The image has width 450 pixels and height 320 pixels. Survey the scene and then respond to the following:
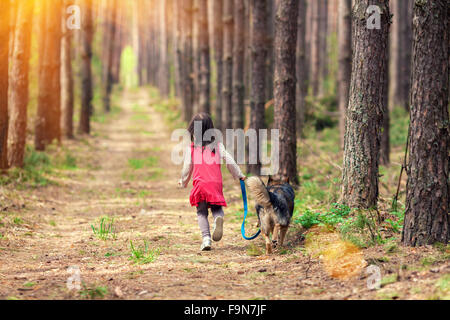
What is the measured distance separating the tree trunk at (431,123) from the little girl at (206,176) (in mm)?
2385

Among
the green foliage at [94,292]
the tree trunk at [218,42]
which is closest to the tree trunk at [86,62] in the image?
the tree trunk at [218,42]

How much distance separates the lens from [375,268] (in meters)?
5.02

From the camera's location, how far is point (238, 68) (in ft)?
51.7

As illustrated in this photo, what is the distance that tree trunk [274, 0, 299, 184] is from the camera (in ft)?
34.2

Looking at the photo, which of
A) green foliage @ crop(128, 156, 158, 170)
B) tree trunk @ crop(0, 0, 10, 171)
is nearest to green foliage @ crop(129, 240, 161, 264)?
tree trunk @ crop(0, 0, 10, 171)

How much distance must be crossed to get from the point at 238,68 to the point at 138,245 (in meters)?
9.70

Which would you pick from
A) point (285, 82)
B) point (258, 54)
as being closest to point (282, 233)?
point (285, 82)

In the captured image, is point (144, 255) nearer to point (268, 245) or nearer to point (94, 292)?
point (268, 245)

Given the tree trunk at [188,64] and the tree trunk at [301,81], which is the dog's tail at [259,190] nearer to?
the tree trunk at [301,81]

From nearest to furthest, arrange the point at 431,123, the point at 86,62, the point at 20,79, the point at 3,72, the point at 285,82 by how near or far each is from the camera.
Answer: the point at 431,123, the point at 285,82, the point at 3,72, the point at 20,79, the point at 86,62

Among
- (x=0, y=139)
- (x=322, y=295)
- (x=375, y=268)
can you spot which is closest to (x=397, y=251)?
(x=375, y=268)

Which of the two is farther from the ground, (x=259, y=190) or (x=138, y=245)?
(x=259, y=190)
